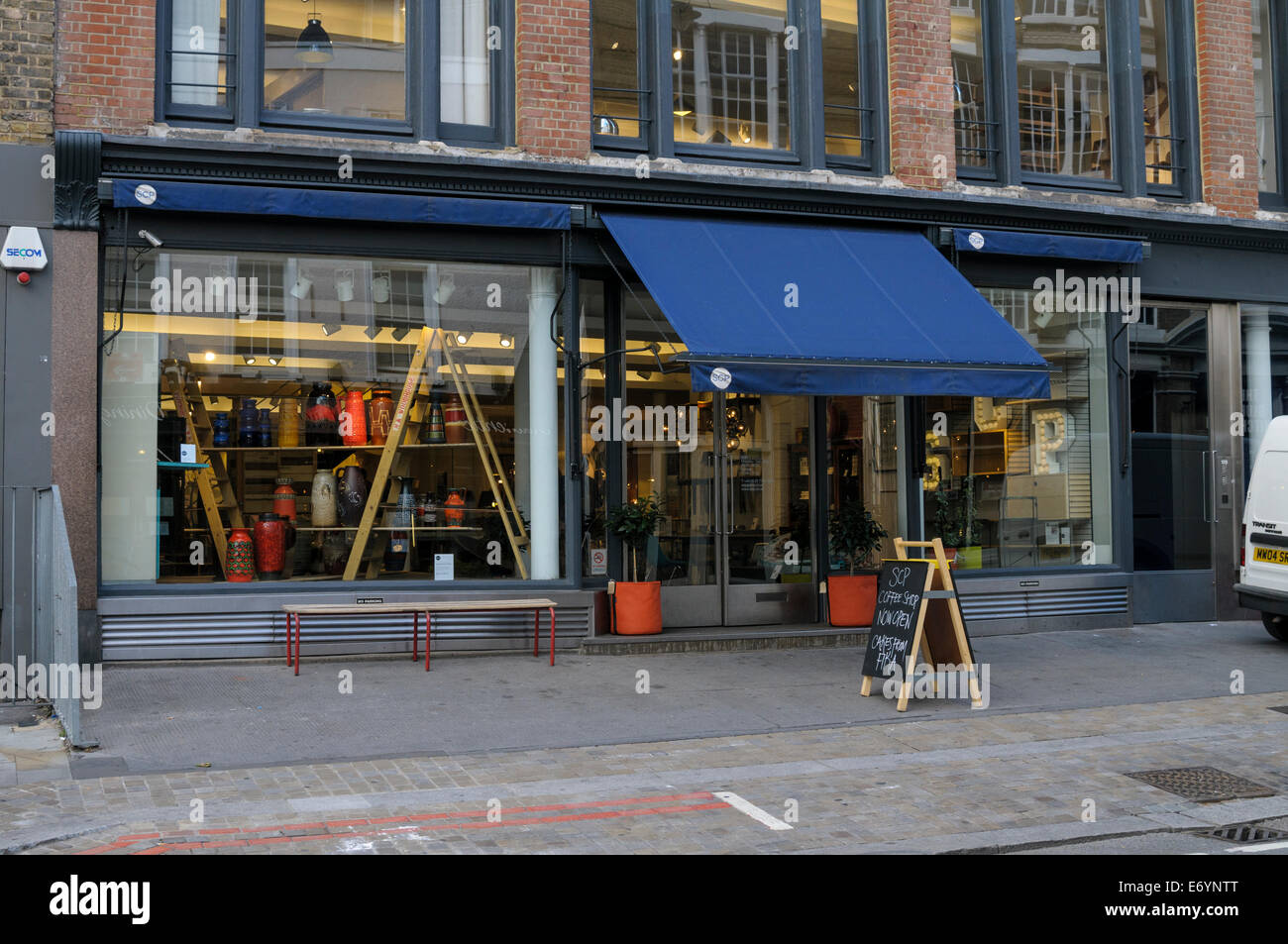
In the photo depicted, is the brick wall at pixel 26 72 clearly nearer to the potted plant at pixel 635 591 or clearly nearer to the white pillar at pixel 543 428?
the white pillar at pixel 543 428

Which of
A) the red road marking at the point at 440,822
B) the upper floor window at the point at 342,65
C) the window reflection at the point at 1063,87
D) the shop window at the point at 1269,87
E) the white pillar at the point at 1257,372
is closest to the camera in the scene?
the red road marking at the point at 440,822

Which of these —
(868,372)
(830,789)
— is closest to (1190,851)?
(830,789)

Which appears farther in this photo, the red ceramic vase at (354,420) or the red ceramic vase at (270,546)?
the red ceramic vase at (354,420)

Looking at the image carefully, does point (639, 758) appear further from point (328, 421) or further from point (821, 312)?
point (328, 421)

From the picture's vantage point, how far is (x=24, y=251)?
1056 cm

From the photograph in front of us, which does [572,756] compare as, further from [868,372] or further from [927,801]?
[868,372]

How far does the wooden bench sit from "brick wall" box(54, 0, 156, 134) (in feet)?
15.0

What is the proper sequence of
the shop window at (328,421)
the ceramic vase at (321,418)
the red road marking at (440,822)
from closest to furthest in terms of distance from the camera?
the red road marking at (440,822) < the shop window at (328,421) < the ceramic vase at (321,418)

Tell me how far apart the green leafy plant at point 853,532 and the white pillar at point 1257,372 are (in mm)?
5402

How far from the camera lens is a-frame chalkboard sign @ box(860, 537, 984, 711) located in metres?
9.67

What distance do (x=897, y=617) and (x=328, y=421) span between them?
5.73 meters

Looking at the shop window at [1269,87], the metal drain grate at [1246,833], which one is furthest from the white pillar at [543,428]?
the shop window at [1269,87]

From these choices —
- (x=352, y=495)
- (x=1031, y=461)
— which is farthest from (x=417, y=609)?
(x=1031, y=461)

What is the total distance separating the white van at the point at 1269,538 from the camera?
12.5 metres
